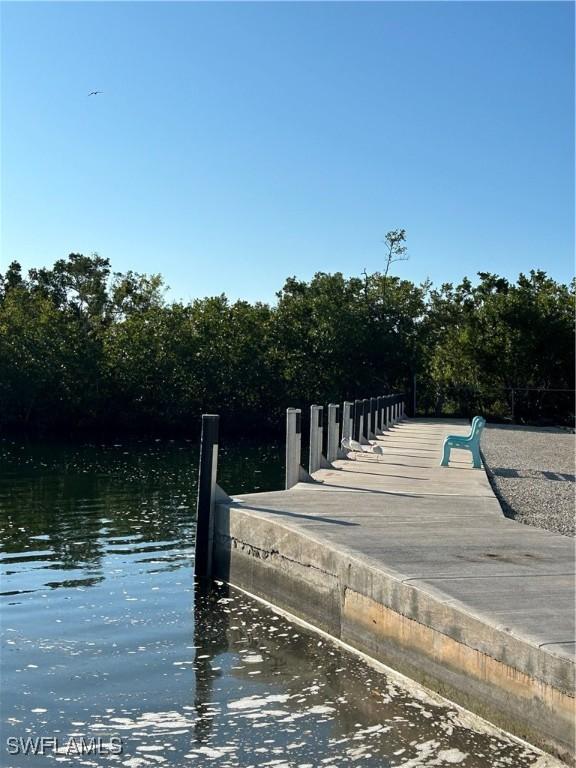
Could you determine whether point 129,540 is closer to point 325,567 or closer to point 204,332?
point 325,567

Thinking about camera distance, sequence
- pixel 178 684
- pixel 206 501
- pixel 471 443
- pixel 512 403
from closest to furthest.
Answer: pixel 178 684
pixel 206 501
pixel 471 443
pixel 512 403

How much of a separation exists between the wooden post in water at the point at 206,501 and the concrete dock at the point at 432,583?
140 mm

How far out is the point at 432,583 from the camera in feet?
24.9

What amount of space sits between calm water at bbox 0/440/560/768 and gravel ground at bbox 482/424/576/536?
509cm

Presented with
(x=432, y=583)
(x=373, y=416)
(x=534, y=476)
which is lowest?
(x=534, y=476)

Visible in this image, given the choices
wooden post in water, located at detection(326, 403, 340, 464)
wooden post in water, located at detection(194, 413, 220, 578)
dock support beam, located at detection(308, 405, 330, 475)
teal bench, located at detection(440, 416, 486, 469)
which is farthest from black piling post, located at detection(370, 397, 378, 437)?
wooden post in water, located at detection(194, 413, 220, 578)

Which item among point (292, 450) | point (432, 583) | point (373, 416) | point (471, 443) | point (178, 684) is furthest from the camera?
point (373, 416)

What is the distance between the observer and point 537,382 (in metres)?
48.6

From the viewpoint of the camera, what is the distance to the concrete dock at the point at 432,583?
19.8ft

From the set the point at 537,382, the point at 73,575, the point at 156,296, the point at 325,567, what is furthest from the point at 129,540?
the point at 156,296

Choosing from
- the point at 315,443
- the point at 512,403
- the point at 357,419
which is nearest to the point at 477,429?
the point at 315,443

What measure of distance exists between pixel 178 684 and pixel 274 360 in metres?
Result: 41.1

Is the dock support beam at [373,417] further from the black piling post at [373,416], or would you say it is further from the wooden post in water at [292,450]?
the wooden post in water at [292,450]

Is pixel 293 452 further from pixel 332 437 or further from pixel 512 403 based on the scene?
pixel 512 403
